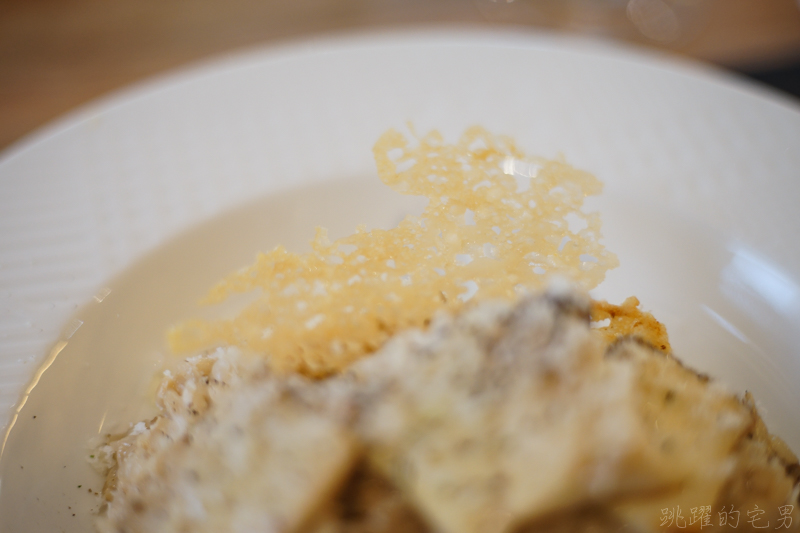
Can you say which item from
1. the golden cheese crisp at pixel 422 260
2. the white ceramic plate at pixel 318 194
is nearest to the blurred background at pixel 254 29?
the white ceramic plate at pixel 318 194

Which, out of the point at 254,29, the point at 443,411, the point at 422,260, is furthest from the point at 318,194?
the point at 254,29

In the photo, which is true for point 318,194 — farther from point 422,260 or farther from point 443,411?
point 443,411

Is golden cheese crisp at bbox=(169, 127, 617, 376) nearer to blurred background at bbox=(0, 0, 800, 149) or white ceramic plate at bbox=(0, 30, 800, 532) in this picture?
white ceramic plate at bbox=(0, 30, 800, 532)

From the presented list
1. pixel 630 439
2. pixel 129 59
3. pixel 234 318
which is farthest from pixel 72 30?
pixel 630 439

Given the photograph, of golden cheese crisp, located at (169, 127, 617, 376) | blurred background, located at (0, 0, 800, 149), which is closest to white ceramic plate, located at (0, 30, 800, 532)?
golden cheese crisp, located at (169, 127, 617, 376)

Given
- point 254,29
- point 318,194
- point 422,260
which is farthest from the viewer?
point 254,29

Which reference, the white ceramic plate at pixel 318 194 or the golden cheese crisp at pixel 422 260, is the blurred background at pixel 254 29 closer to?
the white ceramic plate at pixel 318 194

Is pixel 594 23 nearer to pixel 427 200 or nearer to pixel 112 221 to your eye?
pixel 427 200
